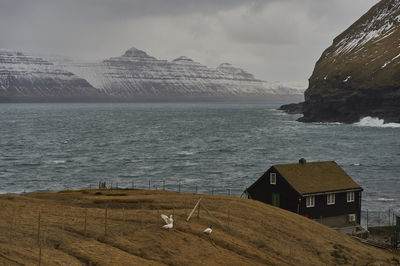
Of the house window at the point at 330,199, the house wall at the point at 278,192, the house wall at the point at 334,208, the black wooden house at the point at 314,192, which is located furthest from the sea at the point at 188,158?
the house wall at the point at 278,192

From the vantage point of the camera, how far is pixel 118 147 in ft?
459

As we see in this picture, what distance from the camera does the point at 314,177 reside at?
58.3m

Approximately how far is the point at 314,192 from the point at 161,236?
80.1 feet

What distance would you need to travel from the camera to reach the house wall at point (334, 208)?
56000mm

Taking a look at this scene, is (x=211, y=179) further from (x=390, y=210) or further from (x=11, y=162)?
(x=11, y=162)

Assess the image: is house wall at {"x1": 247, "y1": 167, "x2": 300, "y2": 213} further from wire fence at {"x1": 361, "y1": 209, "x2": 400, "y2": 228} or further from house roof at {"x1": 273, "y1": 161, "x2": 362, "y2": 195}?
wire fence at {"x1": 361, "y1": 209, "x2": 400, "y2": 228}

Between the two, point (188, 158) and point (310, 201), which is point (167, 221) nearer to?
point (310, 201)

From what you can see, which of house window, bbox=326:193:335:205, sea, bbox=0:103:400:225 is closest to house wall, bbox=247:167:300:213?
house window, bbox=326:193:335:205

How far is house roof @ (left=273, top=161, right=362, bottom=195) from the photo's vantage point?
56625 millimetres

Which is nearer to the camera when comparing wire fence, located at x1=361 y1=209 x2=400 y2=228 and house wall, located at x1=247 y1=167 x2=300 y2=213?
house wall, located at x1=247 y1=167 x2=300 y2=213

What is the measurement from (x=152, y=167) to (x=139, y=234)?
70.3 meters

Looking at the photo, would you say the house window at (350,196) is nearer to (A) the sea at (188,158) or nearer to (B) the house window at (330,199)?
(B) the house window at (330,199)

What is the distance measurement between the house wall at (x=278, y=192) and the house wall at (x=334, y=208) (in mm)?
1013

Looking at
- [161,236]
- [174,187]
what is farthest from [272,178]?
[174,187]
